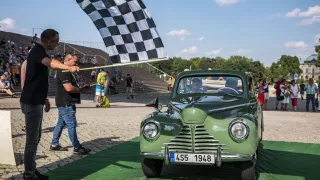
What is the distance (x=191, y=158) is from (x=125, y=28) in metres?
2.96

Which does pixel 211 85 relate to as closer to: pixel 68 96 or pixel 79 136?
pixel 68 96

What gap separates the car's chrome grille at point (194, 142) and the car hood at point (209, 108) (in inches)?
4.7

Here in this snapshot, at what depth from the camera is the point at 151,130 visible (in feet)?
15.7

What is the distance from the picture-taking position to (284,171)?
223 inches

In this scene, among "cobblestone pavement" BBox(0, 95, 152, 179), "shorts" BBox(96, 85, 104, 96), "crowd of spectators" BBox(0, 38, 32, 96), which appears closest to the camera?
"cobblestone pavement" BBox(0, 95, 152, 179)

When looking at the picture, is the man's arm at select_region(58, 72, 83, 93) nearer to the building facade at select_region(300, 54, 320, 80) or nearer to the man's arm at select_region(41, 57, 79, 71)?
the man's arm at select_region(41, 57, 79, 71)

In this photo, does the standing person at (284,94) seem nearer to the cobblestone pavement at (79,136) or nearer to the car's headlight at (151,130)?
the cobblestone pavement at (79,136)

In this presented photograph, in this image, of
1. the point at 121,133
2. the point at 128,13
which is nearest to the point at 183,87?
the point at 128,13

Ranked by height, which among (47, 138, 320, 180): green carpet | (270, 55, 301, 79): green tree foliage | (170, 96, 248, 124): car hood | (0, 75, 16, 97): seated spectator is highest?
(270, 55, 301, 79): green tree foliage

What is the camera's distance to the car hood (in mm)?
4719

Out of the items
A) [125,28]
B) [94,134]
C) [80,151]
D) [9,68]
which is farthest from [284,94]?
[9,68]

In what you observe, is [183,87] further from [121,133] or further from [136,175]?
[121,133]

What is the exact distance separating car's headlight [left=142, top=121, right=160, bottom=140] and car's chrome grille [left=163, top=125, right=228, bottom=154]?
23cm

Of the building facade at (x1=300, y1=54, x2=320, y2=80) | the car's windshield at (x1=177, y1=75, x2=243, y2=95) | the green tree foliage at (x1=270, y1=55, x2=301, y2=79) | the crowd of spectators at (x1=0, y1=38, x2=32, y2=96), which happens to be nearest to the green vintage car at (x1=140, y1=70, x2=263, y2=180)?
the car's windshield at (x1=177, y1=75, x2=243, y2=95)
